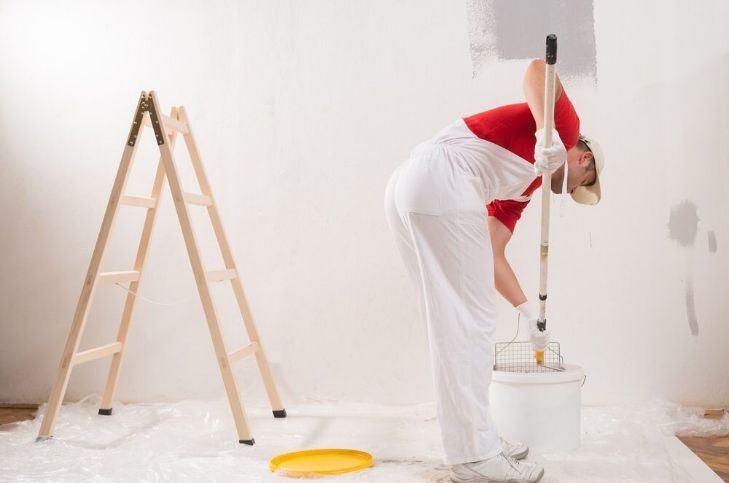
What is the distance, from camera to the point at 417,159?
1.83m

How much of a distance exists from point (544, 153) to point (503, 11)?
1307 mm

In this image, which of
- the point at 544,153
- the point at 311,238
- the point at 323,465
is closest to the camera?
the point at 544,153

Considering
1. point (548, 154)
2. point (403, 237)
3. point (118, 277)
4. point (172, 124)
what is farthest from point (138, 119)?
point (548, 154)

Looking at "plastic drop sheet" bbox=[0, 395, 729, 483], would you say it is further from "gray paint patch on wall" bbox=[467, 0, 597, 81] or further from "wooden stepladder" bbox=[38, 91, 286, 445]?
"gray paint patch on wall" bbox=[467, 0, 597, 81]

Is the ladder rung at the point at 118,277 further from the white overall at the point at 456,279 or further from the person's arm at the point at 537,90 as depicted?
the person's arm at the point at 537,90

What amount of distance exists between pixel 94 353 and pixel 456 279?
4.44 feet

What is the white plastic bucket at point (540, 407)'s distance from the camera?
2.11m

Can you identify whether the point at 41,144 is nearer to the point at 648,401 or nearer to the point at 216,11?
the point at 216,11

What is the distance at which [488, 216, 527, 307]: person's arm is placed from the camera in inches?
84.5

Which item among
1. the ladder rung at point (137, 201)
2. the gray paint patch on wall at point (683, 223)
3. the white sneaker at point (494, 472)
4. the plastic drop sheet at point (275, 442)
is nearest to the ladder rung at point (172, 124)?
the ladder rung at point (137, 201)

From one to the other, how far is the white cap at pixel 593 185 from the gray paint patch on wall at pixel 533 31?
83 centimetres

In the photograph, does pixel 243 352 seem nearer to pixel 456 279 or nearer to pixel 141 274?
pixel 141 274

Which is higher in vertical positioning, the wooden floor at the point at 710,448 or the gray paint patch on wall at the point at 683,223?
the gray paint patch on wall at the point at 683,223

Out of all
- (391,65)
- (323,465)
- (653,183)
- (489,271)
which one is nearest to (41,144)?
(391,65)
